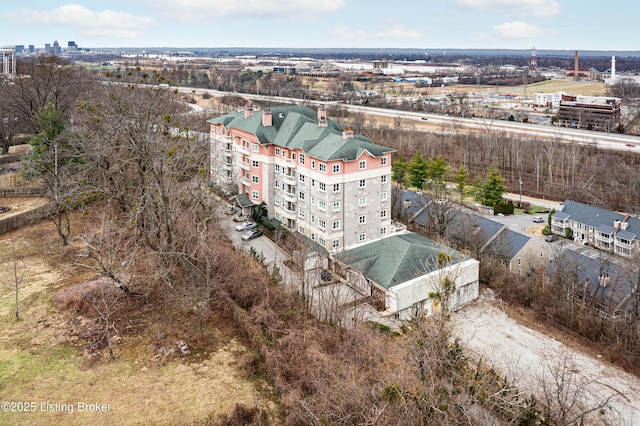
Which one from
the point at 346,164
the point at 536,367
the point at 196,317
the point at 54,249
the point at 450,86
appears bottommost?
the point at 536,367

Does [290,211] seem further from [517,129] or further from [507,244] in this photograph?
[517,129]

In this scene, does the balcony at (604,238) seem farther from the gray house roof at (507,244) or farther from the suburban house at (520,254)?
the gray house roof at (507,244)

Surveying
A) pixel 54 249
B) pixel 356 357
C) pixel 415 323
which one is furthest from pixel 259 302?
pixel 54 249

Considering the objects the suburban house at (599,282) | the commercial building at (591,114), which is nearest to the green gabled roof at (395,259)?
the suburban house at (599,282)

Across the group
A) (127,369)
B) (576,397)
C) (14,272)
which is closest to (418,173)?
(576,397)

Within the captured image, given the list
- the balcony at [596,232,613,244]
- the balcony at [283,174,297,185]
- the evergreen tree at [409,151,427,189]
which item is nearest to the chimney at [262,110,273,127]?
the balcony at [283,174,297,185]

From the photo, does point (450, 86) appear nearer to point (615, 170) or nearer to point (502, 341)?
point (615, 170)
